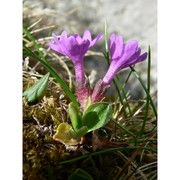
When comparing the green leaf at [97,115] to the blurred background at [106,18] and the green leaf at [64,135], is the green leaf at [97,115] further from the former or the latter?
the blurred background at [106,18]

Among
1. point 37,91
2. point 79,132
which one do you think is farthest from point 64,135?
point 37,91

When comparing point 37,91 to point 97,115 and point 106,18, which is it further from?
point 106,18

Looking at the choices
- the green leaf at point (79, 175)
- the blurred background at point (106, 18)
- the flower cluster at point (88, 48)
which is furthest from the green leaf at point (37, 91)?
the blurred background at point (106, 18)
